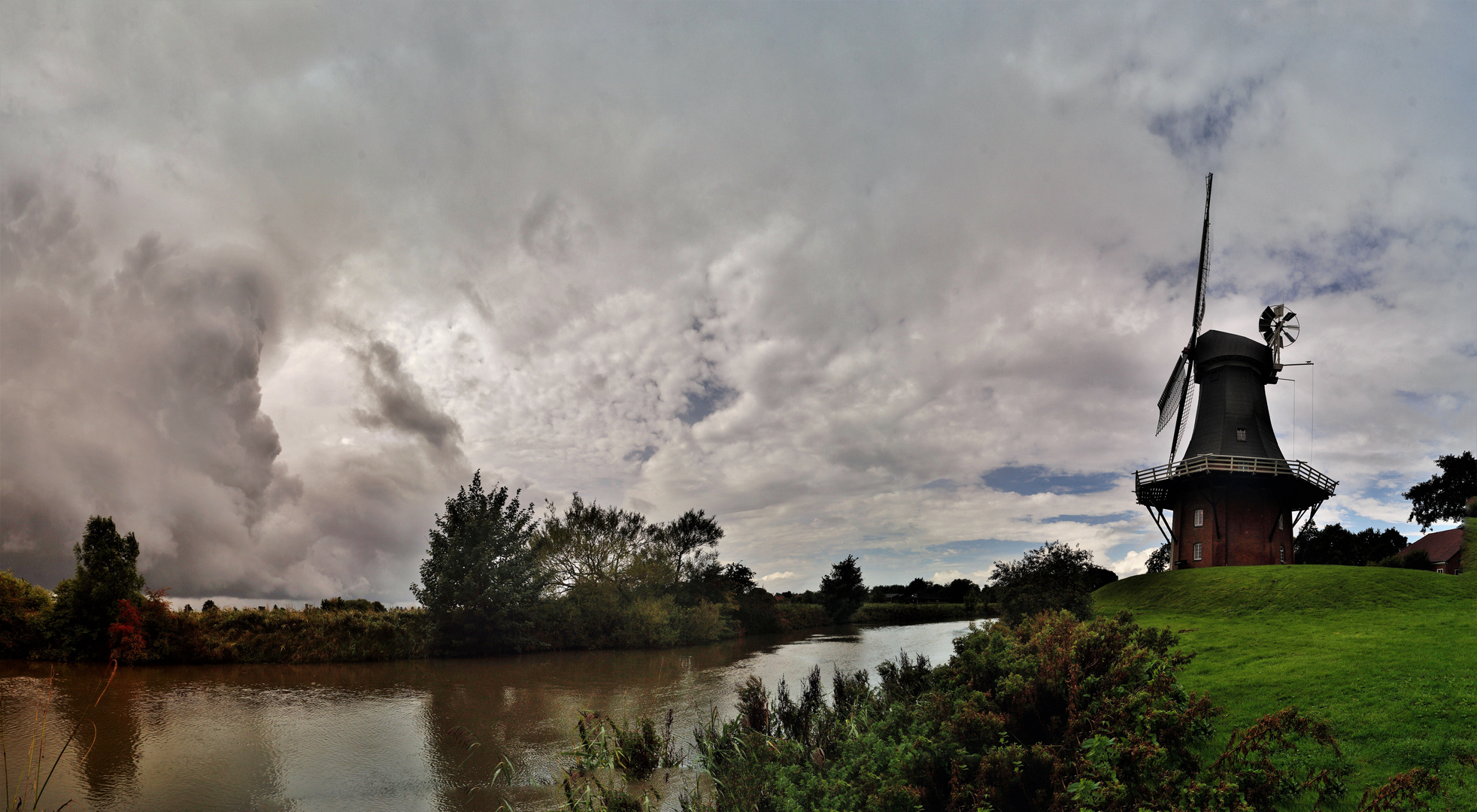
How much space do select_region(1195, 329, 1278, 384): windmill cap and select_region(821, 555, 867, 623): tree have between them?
34.9m

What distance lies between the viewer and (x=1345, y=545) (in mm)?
45094

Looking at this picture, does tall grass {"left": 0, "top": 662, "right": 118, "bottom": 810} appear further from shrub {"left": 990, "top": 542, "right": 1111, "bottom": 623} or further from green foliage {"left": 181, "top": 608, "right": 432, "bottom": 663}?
shrub {"left": 990, "top": 542, "right": 1111, "bottom": 623}

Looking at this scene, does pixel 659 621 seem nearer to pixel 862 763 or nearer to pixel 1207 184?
pixel 862 763

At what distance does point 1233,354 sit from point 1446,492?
29.9 m

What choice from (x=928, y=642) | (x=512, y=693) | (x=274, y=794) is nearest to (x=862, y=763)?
(x=274, y=794)

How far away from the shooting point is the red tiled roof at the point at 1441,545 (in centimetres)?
3516

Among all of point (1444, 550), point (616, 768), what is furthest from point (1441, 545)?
point (616, 768)

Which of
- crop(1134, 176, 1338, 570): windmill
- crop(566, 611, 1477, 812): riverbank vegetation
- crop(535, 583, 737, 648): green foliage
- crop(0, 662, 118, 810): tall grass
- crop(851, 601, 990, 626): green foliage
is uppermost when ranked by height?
crop(1134, 176, 1338, 570): windmill

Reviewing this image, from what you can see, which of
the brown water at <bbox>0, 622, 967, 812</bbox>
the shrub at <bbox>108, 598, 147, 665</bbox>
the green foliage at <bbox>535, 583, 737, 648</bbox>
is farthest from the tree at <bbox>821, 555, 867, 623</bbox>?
the shrub at <bbox>108, 598, 147, 665</bbox>

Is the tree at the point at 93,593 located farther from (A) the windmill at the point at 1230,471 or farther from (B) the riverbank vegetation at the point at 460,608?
(A) the windmill at the point at 1230,471

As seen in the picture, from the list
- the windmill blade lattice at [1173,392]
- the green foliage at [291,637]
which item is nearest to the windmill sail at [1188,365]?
the windmill blade lattice at [1173,392]

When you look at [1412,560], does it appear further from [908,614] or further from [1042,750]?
[1042,750]

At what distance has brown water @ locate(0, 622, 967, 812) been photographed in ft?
35.0

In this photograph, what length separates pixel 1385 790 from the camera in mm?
5816
